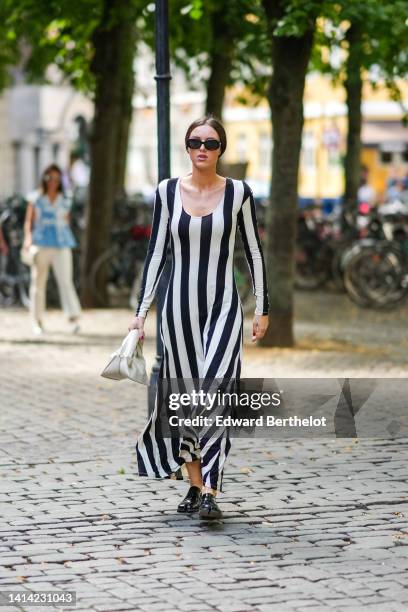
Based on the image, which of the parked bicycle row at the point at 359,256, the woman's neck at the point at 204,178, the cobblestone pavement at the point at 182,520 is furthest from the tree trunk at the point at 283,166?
the woman's neck at the point at 204,178

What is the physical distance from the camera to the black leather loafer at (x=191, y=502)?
25.6 feet

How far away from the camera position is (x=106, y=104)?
20656 millimetres

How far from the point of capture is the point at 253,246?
774cm

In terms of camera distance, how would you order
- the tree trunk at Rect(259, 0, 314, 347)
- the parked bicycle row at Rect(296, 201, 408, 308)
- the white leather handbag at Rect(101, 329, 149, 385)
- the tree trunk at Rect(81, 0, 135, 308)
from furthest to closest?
1. the parked bicycle row at Rect(296, 201, 408, 308)
2. the tree trunk at Rect(81, 0, 135, 308)
3. the tree trunk at Rect(259, 0, 314, 347)
4. the white leather handbag at Rect(101, 329, 149, 385)

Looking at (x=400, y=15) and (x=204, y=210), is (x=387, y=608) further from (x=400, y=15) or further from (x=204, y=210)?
(x=400, y=15)

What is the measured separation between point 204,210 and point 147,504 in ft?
5.03

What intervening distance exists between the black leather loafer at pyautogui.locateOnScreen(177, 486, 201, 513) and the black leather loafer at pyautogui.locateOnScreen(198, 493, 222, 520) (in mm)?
272

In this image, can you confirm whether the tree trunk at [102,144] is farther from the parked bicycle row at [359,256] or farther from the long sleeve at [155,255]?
the long sleeve at [155,255]

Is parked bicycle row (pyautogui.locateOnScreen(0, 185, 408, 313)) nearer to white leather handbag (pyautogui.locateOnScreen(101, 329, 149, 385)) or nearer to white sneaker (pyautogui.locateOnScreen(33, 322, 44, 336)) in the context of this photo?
white sneaker (pyautogui.locateOnScreen(33, 322, 44, 336))

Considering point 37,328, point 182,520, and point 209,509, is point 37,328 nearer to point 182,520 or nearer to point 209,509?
point 182,520

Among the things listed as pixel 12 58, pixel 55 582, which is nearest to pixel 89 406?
pixel 55 582

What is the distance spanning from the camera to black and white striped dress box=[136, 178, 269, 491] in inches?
298

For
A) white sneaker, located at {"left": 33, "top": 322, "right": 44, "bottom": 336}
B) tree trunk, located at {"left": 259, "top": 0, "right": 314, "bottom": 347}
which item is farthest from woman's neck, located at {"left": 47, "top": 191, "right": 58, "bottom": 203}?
tree trunk, located at {"left": 259, "top": 0, "right": 314, "bottom": 347}

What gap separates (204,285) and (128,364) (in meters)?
0.51
